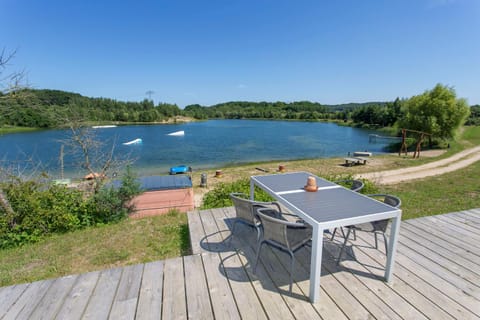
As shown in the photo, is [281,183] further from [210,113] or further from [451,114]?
[210,113]

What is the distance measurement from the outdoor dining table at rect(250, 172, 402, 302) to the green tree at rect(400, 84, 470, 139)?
66.7ft

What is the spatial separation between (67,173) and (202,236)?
1533 cm

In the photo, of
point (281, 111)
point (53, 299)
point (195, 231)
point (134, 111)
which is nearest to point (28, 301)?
point (53, 299)

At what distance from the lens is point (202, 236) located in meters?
2.55

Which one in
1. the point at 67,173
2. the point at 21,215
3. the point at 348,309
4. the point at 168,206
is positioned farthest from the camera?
the point at 67,173

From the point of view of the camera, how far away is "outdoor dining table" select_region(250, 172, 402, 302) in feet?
4.88

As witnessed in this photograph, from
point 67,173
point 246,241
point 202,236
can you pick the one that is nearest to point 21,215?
point 202,236

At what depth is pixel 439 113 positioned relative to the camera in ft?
56.0

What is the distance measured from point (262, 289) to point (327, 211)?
0.76 meters

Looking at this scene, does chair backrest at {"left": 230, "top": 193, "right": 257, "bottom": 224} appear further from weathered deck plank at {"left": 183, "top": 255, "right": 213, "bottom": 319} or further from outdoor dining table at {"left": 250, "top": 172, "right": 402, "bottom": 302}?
weathered deck plank at {"left": 183, "top": 255, "right": 213, "bottom": 319}

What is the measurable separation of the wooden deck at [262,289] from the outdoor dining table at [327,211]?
0.66 feet

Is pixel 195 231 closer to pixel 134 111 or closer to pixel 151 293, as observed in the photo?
pixel 151 293

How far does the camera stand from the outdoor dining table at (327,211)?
1487 millimetres

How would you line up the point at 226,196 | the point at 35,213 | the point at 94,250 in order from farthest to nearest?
1. the point at 226,196
2. the point at 35,213
3. the point at 94,250
